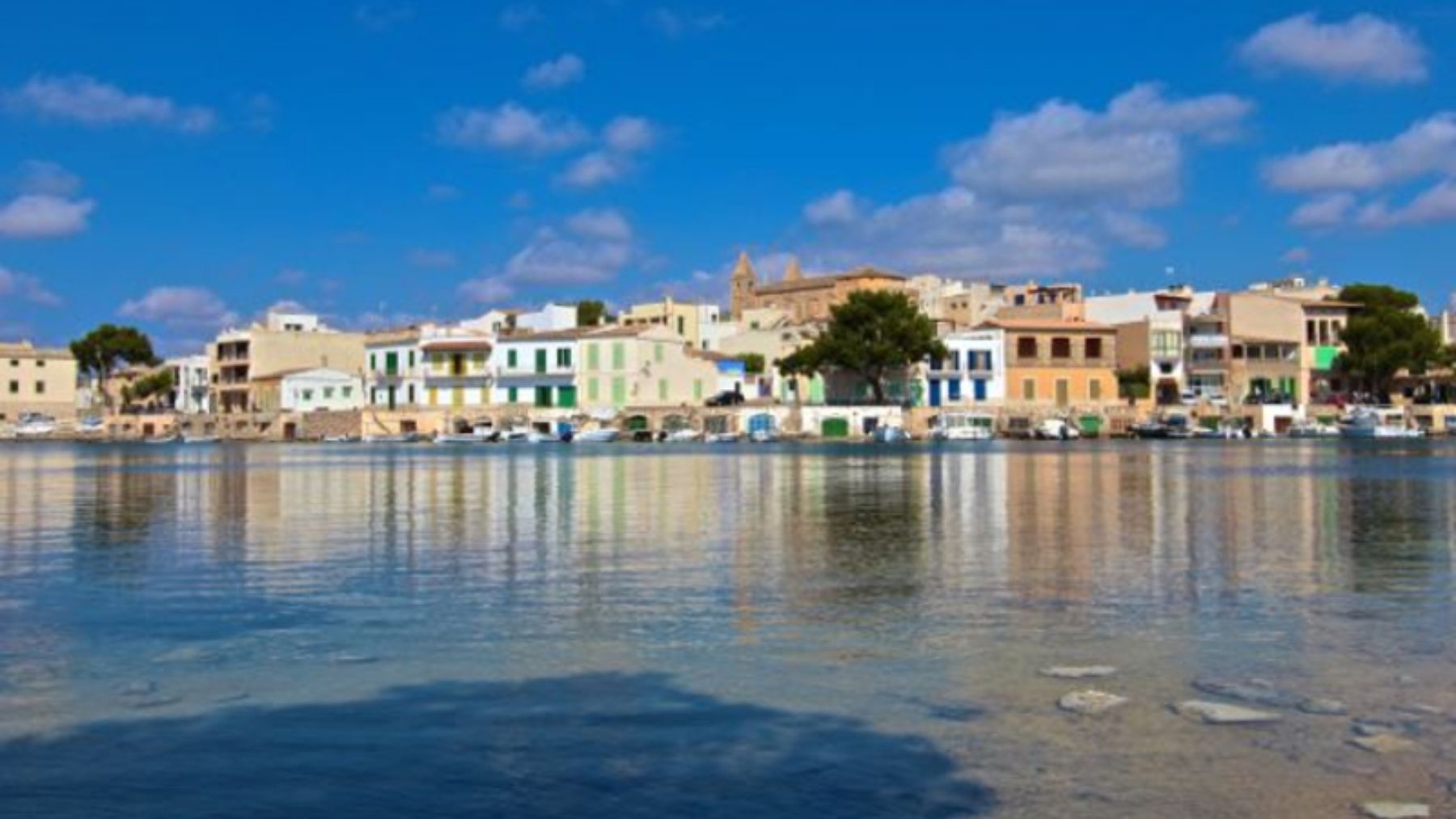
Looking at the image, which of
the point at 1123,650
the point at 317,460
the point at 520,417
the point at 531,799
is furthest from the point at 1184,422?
the point at 531,799

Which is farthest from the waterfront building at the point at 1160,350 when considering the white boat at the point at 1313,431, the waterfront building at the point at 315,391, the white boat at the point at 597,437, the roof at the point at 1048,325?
the waterfront building at the point at 315,391

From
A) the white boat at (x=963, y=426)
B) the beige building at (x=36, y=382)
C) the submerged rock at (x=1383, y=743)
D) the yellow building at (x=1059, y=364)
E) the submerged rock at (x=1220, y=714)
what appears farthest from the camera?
the beige building at (x=36, y=382)

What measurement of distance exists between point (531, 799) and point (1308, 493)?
32.1 m

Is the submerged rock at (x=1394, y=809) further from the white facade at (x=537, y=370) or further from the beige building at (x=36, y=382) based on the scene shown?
the beige building at (x=36, y=382)

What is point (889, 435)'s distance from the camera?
94.2 m

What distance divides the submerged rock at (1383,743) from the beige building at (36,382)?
137387 millimetres

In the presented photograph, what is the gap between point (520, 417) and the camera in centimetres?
10181

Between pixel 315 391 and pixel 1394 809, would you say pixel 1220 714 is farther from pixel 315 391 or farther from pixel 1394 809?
pixel 315 391

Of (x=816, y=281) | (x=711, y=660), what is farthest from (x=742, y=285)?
(x=711, y=660)

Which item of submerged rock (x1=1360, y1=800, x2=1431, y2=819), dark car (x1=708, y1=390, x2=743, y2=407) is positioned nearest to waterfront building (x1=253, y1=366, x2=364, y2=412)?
dark car (x1=708, y1=390, x2=743, y2=407)

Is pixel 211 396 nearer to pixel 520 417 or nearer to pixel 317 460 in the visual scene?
pixel 520 417

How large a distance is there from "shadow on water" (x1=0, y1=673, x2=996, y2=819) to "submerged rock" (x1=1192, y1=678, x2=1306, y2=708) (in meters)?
3.01

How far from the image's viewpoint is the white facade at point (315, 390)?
4333 inches

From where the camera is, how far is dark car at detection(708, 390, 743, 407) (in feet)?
330
